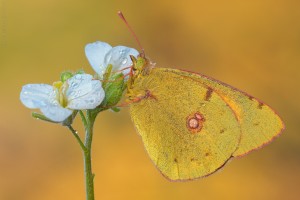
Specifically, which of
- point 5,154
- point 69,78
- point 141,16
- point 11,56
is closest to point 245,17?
point 141,16

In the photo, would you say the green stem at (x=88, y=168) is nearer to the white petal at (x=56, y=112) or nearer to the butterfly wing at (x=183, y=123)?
the white petal at (x=56, y=112)

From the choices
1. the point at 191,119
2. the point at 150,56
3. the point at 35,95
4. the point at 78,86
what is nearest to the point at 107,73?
the point at 78,86

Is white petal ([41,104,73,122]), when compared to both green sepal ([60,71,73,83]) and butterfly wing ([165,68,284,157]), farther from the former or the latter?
butterfly wing ([165,68,284,157])

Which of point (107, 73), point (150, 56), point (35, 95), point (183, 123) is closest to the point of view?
point (35, 95)

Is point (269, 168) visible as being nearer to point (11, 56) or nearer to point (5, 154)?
point (5, 154)

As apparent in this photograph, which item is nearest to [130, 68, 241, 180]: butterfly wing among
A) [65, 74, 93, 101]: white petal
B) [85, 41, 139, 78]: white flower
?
[85, 41, 139, 78]: white flower

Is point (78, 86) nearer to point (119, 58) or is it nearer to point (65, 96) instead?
point (65, 96)
